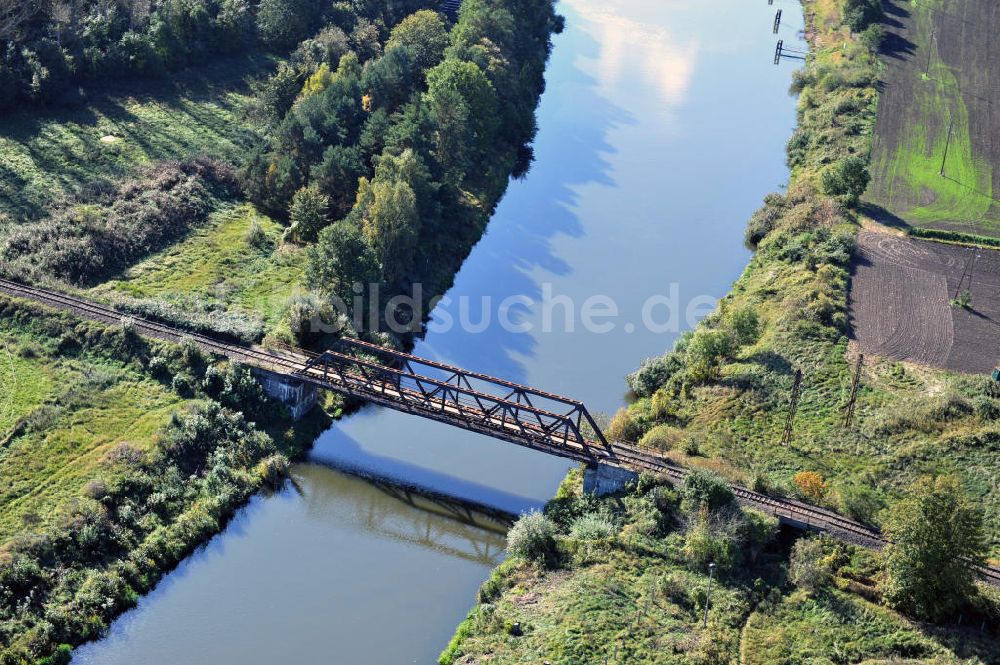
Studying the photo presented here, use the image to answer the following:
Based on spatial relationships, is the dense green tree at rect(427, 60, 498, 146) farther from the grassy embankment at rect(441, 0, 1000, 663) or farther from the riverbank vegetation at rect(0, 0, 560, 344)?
the grassy embankment at rect(441, 0, 1000, 663)

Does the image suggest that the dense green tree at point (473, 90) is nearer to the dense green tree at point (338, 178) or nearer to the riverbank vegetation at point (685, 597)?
the dense green tree at point (338, 178)

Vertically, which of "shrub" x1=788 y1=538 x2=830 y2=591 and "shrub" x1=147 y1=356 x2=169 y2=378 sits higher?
"shrub" x1=788 y1=538 x2=830 y2=591

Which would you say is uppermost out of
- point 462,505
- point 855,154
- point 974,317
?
point 855,154

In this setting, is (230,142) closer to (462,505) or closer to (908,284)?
(462,505)

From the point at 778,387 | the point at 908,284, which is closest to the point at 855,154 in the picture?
the point at 908,284

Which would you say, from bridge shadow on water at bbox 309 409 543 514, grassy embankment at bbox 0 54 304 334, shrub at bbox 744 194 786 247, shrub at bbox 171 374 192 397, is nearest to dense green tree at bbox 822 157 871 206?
shrub at bbox 744 194 786 247
